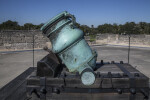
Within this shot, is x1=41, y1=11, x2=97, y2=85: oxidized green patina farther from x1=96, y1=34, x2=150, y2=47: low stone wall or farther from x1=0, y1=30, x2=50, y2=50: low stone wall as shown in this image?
x1=96, y1=34, x2=150, y2=47: low stone wall

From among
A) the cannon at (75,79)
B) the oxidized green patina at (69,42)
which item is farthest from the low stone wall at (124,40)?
the oxidized green patina at (69,42)

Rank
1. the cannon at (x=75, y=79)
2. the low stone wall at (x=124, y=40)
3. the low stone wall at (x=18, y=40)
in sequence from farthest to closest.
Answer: the low stone wall at (x=124, y=40) < the low stone wall at (x=18, y=40) < the cannon at (x=75, y=79)

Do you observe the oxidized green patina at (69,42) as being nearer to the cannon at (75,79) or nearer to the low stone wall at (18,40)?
the cannon at (75,79)

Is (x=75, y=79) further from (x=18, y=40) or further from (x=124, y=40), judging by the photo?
(x=124, y=40)

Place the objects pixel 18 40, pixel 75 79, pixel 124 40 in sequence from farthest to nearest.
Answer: pixel 124 40
pixel 18 40
pixel 75 79

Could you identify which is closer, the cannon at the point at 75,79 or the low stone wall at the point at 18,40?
the cannon at the point at 75,79

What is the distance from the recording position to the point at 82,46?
311 cm

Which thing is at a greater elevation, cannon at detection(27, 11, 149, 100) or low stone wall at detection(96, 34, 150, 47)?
low stone wall at detection(96, 34, 150, 47)

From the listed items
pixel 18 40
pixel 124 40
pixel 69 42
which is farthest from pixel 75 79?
pixel 124 40

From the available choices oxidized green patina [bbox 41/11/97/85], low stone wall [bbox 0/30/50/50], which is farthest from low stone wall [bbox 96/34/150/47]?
oxidized green patina [bbox 41/11/97/85]

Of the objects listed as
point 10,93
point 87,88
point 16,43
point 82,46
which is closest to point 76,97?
point 87,88

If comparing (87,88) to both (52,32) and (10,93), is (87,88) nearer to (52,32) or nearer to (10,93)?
(52,32)

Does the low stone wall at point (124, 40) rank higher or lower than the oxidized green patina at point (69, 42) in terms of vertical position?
higher

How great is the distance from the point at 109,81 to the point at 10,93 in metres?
2.41
